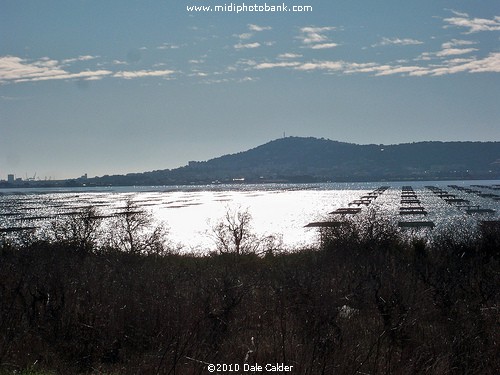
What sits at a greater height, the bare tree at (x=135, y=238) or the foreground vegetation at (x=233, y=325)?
the foreground vegetation at (x=233, y=325)

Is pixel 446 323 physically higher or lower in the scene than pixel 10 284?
lower

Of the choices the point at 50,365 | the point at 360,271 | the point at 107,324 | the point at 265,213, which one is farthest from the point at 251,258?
the point at 265,213

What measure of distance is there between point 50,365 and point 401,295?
1237 centimetres

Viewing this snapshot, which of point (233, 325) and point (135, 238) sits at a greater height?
point (233, 325)

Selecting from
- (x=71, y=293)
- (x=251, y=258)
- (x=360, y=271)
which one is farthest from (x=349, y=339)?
(x=251, y=258)

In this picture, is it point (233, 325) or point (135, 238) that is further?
point (135, 238)

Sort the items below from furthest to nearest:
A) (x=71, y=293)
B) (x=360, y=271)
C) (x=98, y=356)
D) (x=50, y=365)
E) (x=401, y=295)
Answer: (x=360, y=271)
(x=401, y=295)
(x=71, y=293)
(x=98, y=356)
(x=50, y=365)

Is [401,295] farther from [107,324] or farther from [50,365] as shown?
[50,365]

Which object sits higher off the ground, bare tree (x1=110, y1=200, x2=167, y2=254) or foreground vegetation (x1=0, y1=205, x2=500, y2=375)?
foreground vegetation (x1=0, y1=205, x2=500, y2=375)

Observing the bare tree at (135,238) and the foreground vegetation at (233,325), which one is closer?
the foreground vegetation at (233,325)

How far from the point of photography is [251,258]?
50438 millimetres

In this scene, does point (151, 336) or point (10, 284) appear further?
point (10, 284)

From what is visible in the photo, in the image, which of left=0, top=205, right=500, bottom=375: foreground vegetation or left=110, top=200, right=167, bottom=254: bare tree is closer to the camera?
left=0, top=205, right=500, bottom=375: foreground vegetation

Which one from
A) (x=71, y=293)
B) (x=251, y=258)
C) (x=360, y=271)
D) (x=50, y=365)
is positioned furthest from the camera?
(x=251, y=258)
